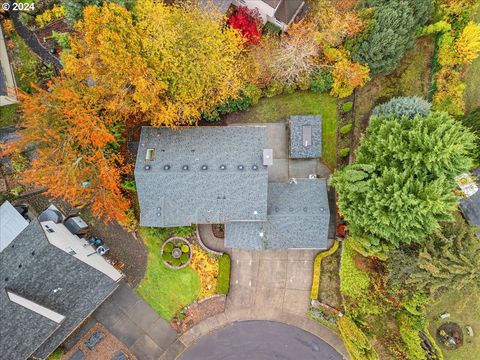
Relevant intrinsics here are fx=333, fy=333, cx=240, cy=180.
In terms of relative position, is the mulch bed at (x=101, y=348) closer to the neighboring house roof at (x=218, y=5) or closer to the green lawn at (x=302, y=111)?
the green lawn at (x=302, y=111)

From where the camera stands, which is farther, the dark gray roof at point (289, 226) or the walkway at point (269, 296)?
the walkway at point (269, 296)

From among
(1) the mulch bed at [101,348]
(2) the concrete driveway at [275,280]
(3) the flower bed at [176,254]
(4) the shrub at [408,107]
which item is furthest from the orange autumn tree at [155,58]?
(1) the mulch bed at [101,348]

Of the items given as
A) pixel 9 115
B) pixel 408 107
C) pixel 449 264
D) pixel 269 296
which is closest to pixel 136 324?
pixel 269 296

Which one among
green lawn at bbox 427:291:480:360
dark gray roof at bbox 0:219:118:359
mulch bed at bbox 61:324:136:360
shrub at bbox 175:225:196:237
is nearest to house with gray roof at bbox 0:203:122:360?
dark gray roof at bbox 0:219:118:359

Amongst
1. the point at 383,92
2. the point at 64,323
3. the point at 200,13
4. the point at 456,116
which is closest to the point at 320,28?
the point at 383,92

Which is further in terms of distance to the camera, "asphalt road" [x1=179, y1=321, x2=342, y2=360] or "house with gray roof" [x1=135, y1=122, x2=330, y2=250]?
"asphalt road" [x1=179, y1=321, x2=342, y2=360]

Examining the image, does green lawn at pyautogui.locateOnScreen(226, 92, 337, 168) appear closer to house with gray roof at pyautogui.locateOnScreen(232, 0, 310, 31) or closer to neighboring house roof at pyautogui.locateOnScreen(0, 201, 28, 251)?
house with gray roof at pyautogui.locateOnScreen(232, 0, 310, 31)
